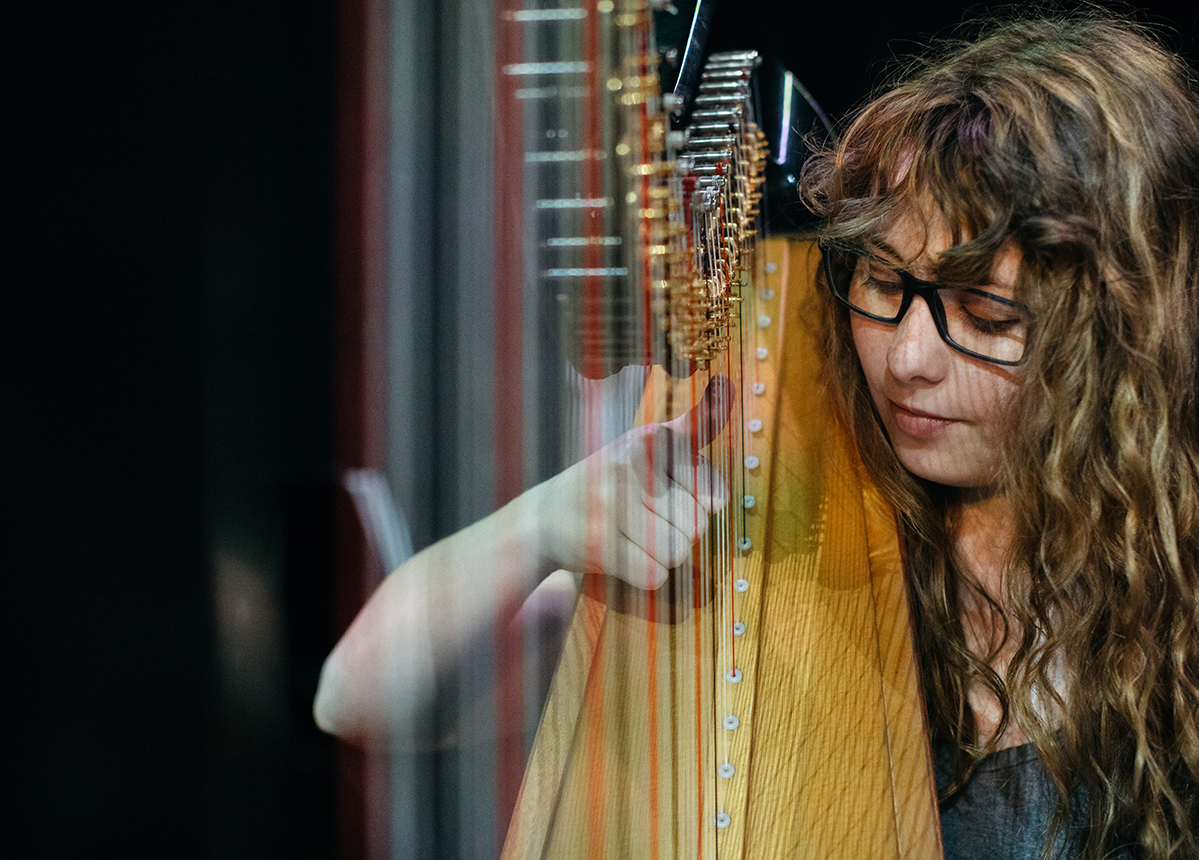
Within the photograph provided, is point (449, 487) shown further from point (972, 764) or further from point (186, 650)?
point (972, 764)

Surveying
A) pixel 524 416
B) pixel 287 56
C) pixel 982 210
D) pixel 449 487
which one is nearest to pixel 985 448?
pixel 982 210

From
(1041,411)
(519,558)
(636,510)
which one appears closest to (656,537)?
(636,510)

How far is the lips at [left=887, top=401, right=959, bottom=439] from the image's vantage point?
45.9 inches

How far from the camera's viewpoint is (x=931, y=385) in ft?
3.70

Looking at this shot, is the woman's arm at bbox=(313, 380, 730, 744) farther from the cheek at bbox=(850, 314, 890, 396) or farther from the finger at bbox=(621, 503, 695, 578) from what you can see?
the cheek at bbox=(850, 314, 890, 396)

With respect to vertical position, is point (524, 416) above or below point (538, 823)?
above

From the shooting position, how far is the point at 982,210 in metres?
1.05

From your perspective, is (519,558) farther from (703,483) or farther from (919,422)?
(919,422)

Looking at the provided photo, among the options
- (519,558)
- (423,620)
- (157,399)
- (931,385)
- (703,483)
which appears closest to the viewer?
(157,399)

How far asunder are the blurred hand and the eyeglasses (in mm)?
323

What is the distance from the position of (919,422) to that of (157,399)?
1077mm

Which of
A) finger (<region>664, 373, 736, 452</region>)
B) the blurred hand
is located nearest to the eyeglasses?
finger (<region>664, 373, 736, 452</region>)

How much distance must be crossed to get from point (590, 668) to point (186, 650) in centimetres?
60

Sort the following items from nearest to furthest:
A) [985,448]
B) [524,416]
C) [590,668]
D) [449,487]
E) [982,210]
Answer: [449,487]
[524,416]
[590,668]
[982,210]
[985,448]
